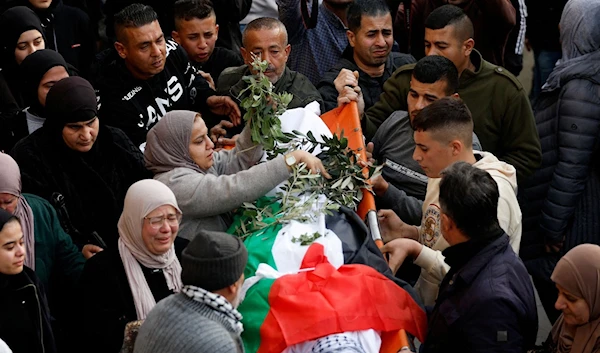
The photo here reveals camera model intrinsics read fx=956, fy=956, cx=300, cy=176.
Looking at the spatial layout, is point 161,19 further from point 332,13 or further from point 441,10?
point 441,10

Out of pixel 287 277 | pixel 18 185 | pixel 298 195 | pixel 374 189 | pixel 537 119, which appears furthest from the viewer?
pixel 537 119

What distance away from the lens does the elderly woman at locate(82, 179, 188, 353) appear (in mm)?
4258

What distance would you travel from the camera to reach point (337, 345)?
12.9 ft

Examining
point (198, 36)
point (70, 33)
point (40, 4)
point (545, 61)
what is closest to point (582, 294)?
point (198, 36)

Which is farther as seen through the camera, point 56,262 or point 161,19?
point 161,19

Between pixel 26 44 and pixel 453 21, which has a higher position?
pixel 26 44

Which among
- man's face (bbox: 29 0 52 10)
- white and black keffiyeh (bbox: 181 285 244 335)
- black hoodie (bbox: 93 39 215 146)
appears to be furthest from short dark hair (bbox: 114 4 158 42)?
white and black keffiyeh (bbox: 181 285 244 335)

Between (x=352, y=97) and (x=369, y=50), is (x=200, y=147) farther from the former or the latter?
(x=369, y=50)

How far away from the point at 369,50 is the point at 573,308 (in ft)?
9.65

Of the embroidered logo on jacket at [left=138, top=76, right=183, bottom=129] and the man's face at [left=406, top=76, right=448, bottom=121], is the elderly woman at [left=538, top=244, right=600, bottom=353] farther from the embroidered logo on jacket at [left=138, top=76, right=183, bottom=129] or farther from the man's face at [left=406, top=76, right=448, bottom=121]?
the embroidered logo on jacket at [left=138, top=76, right=183, bottom=129]

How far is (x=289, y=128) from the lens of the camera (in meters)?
5.27

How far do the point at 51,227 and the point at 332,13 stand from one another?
121 inches

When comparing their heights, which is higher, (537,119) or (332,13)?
(332,13)

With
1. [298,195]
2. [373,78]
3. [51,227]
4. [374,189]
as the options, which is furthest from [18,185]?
[373,78]
